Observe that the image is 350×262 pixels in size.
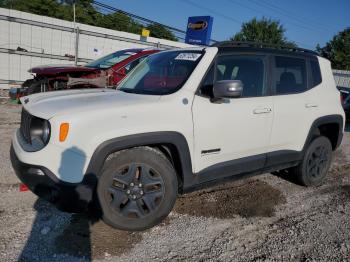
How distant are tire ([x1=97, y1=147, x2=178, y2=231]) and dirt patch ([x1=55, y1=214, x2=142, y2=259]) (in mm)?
117

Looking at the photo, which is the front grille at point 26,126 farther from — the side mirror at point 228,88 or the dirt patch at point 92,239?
the side mirror at point 228,88

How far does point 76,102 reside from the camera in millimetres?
3172

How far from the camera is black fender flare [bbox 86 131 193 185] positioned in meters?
2.85

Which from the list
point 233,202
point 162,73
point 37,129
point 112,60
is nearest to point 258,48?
point 162,73

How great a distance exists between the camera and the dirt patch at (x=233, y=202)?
3846 mm

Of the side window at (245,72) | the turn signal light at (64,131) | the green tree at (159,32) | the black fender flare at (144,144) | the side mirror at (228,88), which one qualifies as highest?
the green tree at (159,32)

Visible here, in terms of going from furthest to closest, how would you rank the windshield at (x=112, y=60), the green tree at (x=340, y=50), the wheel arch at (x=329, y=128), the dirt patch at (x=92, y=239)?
the green tree at (x=340, y=50)
the windshield at (x=112, y=60)
the wheel arch at (x=329, y=128)
the dirt patch at (x=92, y=239)

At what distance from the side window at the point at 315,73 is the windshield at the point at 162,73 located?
185 centimetres

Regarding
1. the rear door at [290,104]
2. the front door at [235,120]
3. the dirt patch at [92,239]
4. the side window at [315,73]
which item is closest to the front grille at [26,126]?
the dirt patch at [92,239]

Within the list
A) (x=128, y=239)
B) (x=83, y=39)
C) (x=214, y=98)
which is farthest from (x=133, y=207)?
(x=83, y=39)

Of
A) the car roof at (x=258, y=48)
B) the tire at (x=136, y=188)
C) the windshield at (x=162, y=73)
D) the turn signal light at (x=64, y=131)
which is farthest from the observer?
the car roof at (x=258, y=48)

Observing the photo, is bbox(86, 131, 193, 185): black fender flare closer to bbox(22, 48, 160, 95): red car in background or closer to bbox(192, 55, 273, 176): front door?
bbox(192, 55, 273, 176): front door

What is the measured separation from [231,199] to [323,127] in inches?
72.8

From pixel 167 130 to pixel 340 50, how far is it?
6776 cm
